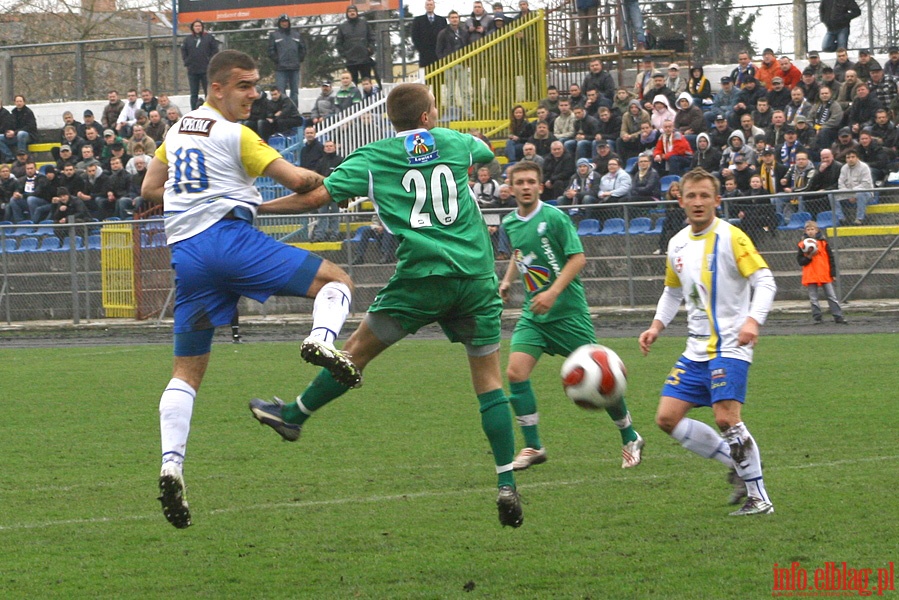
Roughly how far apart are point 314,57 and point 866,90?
46.7 ft

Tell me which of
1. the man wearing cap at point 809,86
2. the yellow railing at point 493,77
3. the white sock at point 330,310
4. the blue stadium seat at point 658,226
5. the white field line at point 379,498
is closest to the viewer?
the white sock at point 330,310

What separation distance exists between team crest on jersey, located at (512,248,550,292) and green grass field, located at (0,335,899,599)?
1.11 metres

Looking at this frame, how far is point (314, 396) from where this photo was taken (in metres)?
6.03

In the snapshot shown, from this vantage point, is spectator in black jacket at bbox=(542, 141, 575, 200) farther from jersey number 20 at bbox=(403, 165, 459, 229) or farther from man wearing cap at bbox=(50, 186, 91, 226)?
jersey number 20 at bbox=(403, 165, 459, 229)

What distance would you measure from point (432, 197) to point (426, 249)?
0.25 m

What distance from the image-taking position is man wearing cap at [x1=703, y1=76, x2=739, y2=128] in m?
21.0

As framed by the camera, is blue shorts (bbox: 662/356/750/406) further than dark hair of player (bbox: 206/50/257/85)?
Yes

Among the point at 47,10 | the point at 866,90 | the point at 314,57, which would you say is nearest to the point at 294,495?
the point at 866,90

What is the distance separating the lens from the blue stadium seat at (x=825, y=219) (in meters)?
18.0

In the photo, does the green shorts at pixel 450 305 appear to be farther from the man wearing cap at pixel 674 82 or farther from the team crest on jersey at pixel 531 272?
the man wearing cap at pixel 674 82

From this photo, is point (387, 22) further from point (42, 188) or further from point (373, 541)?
point (373, 541)

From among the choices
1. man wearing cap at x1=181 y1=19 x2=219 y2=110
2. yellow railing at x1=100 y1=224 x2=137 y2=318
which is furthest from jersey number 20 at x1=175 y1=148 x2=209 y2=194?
man wearing cap at x1=181 y1=19 x2=219 y2=110

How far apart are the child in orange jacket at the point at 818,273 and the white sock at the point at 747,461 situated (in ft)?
36.9

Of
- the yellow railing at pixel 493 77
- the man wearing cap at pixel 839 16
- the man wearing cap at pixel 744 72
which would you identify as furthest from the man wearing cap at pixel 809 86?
the yellow railing at pixel 493 77
